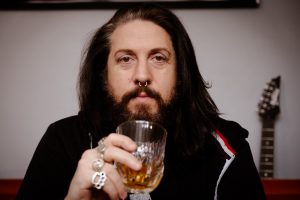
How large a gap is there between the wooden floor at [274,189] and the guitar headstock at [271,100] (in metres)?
0.48

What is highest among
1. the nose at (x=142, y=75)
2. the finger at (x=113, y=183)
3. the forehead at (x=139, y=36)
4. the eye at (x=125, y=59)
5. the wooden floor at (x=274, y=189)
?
the forehead at (x=139, y=36)

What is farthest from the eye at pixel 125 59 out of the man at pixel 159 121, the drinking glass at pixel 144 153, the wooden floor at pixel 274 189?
the wooden floor at pixel 274 189

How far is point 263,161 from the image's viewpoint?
88.8 inches

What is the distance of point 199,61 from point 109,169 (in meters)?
1.62

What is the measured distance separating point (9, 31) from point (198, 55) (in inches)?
56.0

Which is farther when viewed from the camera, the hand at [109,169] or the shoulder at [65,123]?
the shoulder at [65,123]

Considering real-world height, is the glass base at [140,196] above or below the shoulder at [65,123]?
below

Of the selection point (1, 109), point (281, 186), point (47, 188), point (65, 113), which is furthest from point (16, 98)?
point (281, 186)

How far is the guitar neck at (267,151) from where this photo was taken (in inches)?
88.0

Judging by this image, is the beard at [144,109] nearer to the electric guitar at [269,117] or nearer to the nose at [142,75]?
the nose at [142,75]

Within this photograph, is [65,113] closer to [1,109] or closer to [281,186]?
[1,109]

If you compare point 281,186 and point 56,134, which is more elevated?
point 56,134

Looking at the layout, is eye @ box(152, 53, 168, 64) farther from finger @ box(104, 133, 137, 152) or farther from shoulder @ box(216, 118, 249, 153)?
finger @ box(104, 133, 137, 152)

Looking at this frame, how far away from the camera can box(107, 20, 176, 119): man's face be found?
1395 mm
